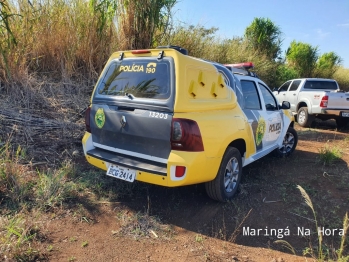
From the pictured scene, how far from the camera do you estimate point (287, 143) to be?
6.13 m

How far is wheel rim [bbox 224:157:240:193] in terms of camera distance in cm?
377

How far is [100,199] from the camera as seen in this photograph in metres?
3.65

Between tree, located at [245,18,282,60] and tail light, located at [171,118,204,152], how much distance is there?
16.1 meters

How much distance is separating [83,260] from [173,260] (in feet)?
2.58

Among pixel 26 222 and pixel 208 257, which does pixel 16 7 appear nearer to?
pixel 26 222


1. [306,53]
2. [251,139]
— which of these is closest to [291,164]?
[251,139]

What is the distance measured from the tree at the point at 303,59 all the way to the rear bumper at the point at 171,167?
21.6 metres

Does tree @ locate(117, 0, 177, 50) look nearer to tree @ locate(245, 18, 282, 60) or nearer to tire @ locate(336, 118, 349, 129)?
tire @ locate(336, 118, 349, 129)

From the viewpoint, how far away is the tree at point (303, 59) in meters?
22.5

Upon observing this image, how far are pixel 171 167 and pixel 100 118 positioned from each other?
1188mm

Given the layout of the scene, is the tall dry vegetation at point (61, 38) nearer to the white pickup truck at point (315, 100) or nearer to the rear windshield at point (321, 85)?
the white pickup truck at point (315, 100)

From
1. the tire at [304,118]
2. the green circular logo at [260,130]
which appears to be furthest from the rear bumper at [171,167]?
the tire at [304,118]

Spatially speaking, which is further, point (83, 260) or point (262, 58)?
point (262, 58)

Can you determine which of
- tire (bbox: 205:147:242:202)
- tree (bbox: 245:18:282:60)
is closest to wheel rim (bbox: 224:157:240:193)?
tire (bbox: 205:147:242:202)
